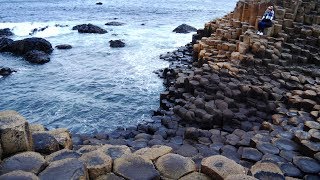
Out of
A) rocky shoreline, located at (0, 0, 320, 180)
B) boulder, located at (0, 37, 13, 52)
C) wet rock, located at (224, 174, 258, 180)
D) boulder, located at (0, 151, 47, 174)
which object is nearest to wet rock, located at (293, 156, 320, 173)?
rocky shoreline, located at (0, 0, 320, 180)

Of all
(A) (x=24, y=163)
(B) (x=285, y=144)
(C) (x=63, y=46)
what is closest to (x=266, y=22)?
(B) (x=285, y=144)

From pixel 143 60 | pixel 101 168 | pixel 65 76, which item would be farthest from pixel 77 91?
pixel 101 168

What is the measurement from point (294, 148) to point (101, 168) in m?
4.85

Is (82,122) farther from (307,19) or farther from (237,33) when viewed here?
(307,19)

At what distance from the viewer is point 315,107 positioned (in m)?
8.89

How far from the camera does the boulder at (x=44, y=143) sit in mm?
4541

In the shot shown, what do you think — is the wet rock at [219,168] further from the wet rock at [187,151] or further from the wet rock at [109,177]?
the wet rock at [187,151]

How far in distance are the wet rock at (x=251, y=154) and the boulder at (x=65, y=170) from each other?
400cm

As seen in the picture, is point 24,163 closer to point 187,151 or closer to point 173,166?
point 173,166

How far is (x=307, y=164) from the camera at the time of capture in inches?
238

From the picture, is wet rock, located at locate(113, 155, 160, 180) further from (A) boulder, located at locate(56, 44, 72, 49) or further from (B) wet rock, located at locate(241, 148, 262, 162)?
(A) boulder, located at locate(56, 44, 72, 49)

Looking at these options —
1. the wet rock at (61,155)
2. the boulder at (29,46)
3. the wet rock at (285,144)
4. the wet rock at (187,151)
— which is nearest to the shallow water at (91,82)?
the boulder at (29,46)

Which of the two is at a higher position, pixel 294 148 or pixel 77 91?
pixel 294 148

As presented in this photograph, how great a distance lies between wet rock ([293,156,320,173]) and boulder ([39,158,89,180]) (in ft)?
14.5
